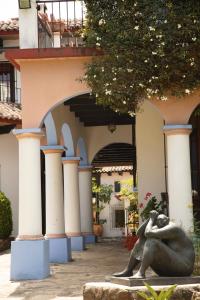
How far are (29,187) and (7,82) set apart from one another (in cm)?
955

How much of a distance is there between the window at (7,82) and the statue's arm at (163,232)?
42.0 feet

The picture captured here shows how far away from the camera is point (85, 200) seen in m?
18.5

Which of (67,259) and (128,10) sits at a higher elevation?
(128,10)

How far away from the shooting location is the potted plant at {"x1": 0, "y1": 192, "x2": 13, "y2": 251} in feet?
52.5

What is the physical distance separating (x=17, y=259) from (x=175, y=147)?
3412mm

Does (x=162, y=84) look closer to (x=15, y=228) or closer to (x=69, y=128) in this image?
(x=69, y=128)

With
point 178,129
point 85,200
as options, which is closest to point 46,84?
point 178,129

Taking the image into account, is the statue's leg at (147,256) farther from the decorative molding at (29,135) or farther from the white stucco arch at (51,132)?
the white stucco arch at (51,132)

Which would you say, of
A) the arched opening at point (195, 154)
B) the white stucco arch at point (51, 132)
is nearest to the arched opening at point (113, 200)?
the white stucco arch at point (51, 132)

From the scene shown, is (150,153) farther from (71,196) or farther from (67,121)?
(71,196)

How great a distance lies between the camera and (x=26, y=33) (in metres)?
10.5

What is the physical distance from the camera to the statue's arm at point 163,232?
6809 mm

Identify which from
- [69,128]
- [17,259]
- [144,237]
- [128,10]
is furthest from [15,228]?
[144,237]

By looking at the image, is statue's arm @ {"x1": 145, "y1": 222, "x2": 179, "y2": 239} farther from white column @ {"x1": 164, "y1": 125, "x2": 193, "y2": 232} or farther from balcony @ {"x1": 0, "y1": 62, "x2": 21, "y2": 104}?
balcony @ {"x1": 0, "y1": 62, "x2": 21, "y2": 104}
